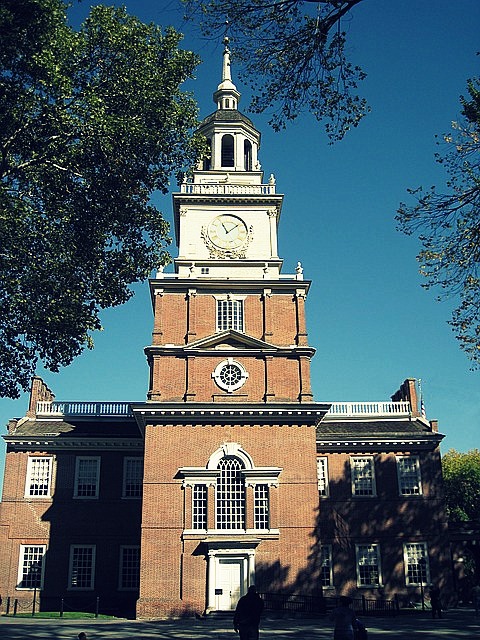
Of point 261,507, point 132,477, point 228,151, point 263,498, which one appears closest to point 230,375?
point 263,498

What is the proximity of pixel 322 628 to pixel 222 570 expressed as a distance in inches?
222

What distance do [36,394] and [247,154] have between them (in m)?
18.2

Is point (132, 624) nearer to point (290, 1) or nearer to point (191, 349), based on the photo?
point (191, 349)

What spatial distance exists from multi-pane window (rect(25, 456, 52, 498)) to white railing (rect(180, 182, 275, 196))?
16096mm

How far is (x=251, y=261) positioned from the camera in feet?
118

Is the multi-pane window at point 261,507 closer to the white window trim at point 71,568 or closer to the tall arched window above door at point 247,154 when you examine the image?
the white window trim at point 71,568

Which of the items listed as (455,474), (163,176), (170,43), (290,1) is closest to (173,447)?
(163,176)

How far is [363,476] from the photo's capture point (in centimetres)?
3791

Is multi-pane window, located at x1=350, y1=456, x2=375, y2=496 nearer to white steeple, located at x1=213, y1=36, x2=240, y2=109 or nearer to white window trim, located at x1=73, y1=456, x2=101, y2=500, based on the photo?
white window trim, located at x1=73, y1=456, x2=101, y2=500

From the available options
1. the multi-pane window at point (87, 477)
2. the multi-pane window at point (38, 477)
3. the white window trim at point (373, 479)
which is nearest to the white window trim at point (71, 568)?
the multi-pane window at point (87, 477)

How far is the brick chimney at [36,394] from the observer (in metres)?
40.2

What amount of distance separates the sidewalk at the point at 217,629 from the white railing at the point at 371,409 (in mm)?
12091

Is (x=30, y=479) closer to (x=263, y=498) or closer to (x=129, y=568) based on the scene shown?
(x=129, y=568)

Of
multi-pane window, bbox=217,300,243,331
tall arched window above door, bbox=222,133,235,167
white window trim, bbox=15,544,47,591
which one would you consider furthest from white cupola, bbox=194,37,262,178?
white window trim, bbox=15,544,47,591
